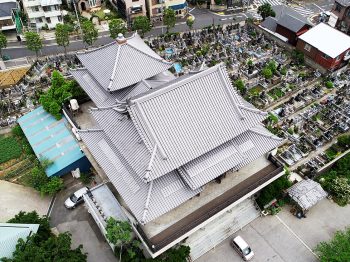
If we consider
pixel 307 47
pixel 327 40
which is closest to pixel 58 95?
pixel 307 47

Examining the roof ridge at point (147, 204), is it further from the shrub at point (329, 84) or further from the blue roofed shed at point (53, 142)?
the shrub at point (329, 84)

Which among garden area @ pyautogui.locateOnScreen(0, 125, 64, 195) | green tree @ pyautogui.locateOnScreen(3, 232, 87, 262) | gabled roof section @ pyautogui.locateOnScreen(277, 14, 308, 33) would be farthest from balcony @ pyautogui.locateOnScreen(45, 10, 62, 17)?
green tree @ pyautogui.locateOnScreen(3, 232, 87, 262)

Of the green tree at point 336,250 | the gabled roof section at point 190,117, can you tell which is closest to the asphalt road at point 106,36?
the gabled roof section at point 190,117

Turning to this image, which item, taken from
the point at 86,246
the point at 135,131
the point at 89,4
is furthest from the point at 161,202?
the point at 89,4

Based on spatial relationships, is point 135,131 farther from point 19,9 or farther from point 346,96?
point 19,9

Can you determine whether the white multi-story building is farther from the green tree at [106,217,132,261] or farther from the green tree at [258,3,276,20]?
the green tree at [106,217,132,261]

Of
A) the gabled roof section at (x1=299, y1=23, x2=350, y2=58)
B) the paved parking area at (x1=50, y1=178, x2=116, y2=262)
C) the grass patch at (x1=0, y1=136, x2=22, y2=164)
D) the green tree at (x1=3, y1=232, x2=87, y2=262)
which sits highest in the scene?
the gabled roof section at (x1=299, y1=23, x2=350, y2=58)

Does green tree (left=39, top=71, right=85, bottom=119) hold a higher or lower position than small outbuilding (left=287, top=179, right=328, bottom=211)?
higher
